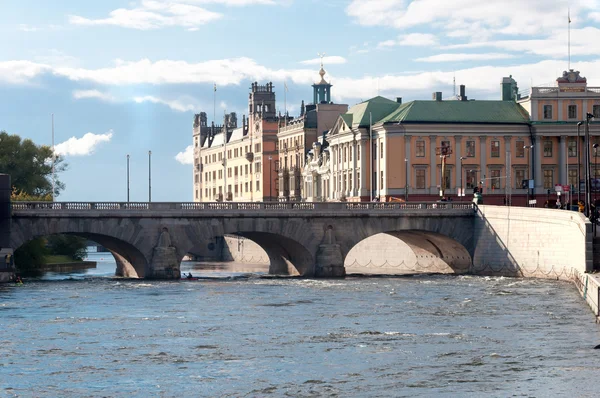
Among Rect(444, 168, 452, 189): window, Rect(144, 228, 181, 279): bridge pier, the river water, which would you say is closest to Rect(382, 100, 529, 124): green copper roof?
Rect(444, 168, 452, 189): window

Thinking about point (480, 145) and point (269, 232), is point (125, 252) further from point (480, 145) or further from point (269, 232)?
point (480, 145)

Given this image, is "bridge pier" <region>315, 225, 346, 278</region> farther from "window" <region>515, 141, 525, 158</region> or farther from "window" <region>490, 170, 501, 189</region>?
"window" <region>515, 141, 525, 158</region>

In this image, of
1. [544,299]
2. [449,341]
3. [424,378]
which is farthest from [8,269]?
[424,378]

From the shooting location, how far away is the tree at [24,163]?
520ft

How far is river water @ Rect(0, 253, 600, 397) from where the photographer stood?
51594 mm

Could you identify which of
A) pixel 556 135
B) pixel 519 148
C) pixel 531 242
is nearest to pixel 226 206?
pixel 531 242

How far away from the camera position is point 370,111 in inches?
6156

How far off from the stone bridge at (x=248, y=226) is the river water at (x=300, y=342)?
11850 mm

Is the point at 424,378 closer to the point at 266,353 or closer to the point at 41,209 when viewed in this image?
the point at 266,353

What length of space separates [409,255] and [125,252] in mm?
32007

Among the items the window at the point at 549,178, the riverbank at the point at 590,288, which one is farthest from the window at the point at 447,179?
the riverbank at the point at 590,288

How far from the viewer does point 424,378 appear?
173 feet

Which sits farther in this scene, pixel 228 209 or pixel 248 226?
pixel 248 226

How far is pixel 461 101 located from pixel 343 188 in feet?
62.2
